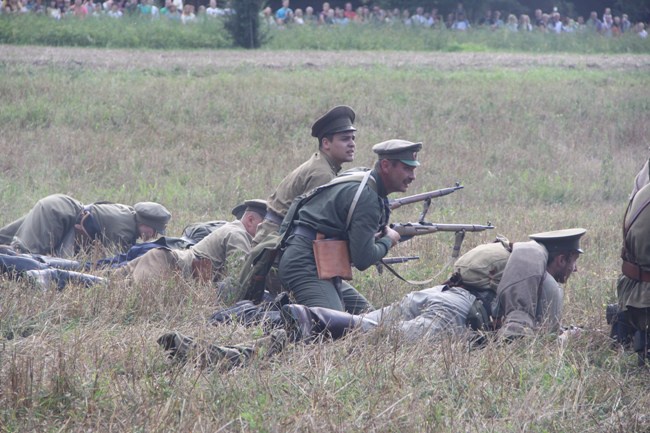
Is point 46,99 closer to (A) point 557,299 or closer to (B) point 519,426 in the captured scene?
(A) point 557,299

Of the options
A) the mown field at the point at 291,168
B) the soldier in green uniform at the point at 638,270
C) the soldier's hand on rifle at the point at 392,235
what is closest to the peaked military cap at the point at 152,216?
the mown field at the point at 291,168

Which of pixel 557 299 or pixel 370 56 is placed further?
pixel 370 56

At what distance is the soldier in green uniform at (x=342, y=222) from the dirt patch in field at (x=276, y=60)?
15.8 m

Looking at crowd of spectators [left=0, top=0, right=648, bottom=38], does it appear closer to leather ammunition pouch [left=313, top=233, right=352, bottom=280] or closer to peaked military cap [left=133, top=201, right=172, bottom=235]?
peaked military cap [left=133, top=201, right=172, bottom=235]

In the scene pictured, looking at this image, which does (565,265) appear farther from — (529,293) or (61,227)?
(61,227)

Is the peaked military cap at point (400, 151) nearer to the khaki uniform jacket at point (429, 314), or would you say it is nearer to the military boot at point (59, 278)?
the khaki uniform jacket at point (429, 314)

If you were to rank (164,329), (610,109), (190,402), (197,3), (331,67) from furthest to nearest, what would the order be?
(197,3) < (331,67) < (610,109) < (164,329) < (190,402)

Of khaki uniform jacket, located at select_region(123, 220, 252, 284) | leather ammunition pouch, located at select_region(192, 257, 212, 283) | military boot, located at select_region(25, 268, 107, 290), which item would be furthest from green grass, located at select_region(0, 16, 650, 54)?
military boot, located at select_region(25, 268, 107, 290)

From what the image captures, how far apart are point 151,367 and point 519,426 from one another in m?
1.89

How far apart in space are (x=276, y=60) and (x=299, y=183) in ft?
55.9

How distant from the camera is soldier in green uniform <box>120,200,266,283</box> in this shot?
789 centimetres

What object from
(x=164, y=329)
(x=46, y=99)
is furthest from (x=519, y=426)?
(x=46, y=99)

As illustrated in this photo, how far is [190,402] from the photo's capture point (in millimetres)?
4555

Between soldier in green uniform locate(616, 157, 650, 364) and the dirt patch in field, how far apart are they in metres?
17.2
